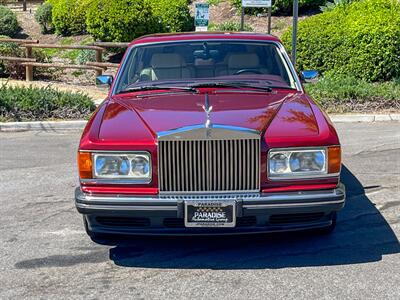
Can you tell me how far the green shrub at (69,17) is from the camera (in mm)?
20506

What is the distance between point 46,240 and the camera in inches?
215

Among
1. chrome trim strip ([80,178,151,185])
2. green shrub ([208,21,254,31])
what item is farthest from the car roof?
green shrub ([208,21,254,31])

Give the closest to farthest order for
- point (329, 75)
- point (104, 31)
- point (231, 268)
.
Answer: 1. point (231, 268)
2. point (329, 75)
3. point (104, 31)

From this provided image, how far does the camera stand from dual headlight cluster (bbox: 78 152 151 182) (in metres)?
4.64

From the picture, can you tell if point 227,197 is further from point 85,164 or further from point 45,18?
point 45,18

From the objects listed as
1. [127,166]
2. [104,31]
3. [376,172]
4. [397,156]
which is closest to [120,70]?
[127,166]

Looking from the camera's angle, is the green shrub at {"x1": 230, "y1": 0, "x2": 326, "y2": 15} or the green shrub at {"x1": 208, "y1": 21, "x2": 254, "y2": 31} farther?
the green shrub at {"x1": 230, "y1": 0, "x2": 326, "y2": 15}

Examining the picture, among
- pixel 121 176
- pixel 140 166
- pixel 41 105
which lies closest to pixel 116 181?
pixel 121 176

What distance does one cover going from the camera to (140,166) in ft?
15.3

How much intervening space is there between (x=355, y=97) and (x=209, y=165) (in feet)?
25.9

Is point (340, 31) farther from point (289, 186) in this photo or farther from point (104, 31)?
point (289, 186)

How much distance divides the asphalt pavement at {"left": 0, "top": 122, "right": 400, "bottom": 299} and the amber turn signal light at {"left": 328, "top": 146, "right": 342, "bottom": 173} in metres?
0.74

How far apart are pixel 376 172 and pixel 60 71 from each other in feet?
33.9

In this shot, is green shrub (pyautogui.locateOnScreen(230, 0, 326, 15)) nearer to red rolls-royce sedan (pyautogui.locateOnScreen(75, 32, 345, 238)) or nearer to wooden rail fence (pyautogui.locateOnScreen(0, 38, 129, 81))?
wooden rail fence (pyautogui.locateOnScreen(0, 38, 129, 81))
